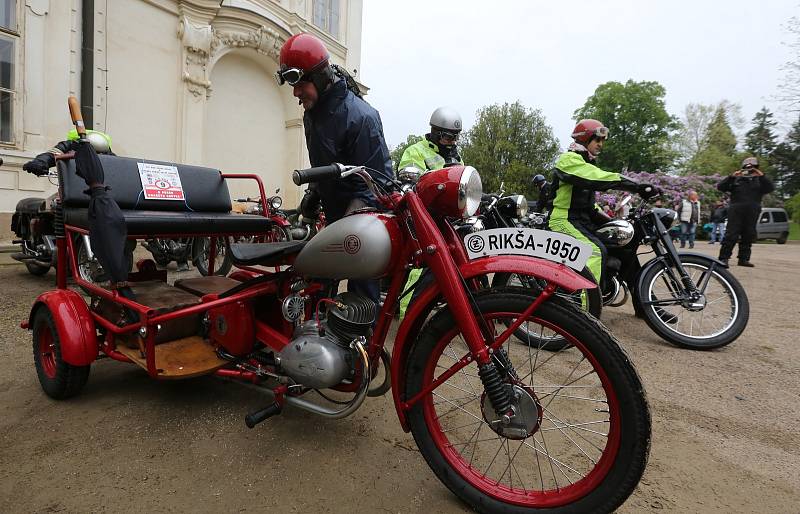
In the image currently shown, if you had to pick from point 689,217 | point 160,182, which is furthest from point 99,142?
point 689,217

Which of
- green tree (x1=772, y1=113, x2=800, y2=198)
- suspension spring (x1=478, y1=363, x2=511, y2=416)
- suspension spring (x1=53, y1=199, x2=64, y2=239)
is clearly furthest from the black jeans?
green tree (x1=772, y1=113, x2=800, y2=198)

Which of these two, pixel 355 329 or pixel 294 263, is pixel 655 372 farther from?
pixel 294 263

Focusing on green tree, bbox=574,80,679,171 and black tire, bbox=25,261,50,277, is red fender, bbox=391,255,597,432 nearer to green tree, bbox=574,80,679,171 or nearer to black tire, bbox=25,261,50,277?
black tire, bbox=25,261,50,277

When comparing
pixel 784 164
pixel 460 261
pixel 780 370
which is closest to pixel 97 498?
pixel 460 261

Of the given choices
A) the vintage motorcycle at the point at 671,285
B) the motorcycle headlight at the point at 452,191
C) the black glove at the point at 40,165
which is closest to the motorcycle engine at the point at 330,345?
the motorcycle headlight at the point at 452,191

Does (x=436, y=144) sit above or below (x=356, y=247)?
above

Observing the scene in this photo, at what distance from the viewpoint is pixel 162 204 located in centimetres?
319

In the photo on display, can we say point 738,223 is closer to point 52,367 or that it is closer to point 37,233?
point 52,367

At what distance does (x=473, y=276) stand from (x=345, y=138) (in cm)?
129

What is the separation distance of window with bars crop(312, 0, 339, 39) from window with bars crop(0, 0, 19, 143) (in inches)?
326

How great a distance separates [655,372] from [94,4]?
36.3 ft

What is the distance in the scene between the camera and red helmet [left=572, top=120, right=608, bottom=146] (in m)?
3.77

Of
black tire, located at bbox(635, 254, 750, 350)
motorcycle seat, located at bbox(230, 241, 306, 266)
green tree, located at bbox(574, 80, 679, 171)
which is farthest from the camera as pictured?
A: green tree, located at bbox(574, 80, 679, 171)

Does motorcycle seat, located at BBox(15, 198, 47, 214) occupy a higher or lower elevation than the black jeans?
lower
